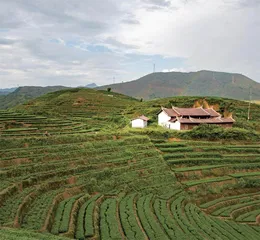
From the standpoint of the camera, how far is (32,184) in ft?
91.8

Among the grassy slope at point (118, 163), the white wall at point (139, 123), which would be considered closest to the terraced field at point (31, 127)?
the grassy slope at point (118, 163)

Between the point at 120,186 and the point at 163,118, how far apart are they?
30.3 metres

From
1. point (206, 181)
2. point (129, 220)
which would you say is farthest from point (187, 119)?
point (129, 220)

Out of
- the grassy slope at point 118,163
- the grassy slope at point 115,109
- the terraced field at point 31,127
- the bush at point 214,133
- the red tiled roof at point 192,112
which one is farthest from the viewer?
the grassy slope at point 115,109

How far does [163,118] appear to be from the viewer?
200 ft

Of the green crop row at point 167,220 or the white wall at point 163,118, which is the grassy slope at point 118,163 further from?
the white wall at point 163,118

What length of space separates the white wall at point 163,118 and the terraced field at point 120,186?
34.8 feet

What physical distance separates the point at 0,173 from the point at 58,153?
28.0ft

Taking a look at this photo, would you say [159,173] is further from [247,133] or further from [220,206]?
[247,133]

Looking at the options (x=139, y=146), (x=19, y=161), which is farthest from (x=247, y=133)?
(x=19, y=161)

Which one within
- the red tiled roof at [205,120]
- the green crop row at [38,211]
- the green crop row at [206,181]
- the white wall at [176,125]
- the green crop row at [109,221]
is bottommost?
the green crop row at [206,181]

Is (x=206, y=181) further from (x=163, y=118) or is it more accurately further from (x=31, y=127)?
(x=31, y=127)

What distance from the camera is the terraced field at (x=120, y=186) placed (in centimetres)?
2117

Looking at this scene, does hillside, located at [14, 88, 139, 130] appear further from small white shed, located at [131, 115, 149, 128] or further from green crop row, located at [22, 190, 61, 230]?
green crop row, located at [22, 190, 61, 230]
